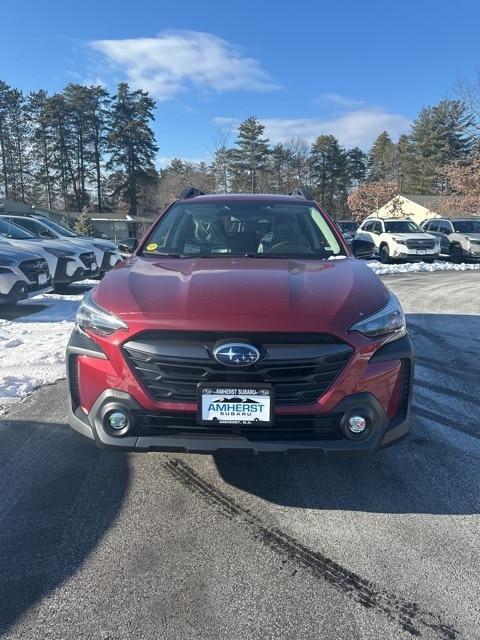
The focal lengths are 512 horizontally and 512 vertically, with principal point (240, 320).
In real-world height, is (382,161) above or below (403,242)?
above

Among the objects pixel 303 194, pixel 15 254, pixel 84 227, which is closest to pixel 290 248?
pixel 303 194

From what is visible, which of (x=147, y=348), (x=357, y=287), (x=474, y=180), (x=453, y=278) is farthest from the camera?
(x=474, y=180)

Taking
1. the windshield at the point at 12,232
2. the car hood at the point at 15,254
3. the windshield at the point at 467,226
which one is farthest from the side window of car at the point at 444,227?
the car hood at the point at 15,254

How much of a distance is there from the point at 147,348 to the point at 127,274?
85 centimetres

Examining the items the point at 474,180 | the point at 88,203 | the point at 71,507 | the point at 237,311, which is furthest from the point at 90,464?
the point at 88,203

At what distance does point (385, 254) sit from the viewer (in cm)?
2123

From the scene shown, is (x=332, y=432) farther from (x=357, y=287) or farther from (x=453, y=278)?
(x=453, y=278)

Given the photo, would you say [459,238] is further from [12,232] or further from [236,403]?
[236,403]

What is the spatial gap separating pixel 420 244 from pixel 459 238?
2881mm

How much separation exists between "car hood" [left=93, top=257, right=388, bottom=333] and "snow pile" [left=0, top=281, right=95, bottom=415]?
206 centimetres

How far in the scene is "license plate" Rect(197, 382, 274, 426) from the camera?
252 centimetres

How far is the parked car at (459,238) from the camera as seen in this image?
21547mm

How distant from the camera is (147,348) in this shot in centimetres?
260

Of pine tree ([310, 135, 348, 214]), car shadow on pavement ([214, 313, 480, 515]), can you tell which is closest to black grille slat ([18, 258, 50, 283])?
car shadow on pavement ([214, 313, 480, 515])
